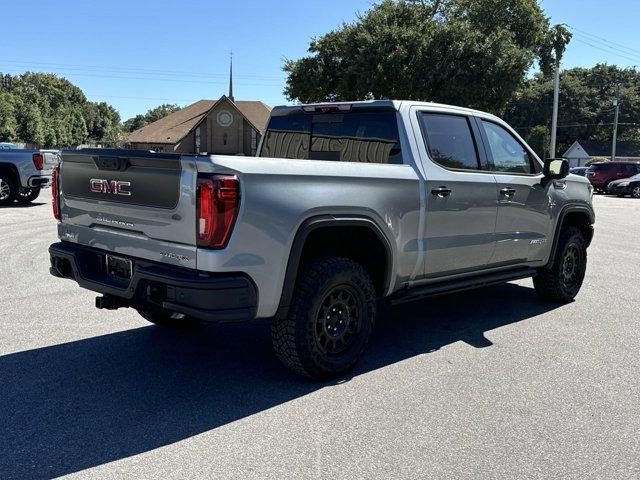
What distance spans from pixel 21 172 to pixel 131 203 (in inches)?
495

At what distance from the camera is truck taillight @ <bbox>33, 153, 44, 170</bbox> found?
14.8m

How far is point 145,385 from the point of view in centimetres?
418

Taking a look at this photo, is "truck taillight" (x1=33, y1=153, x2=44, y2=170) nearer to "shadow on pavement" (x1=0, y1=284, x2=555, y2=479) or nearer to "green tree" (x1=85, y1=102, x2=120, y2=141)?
"shadow on pavement" (x1=0, y1=284, x2=555, y2=479)

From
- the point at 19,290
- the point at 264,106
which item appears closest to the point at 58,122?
the point at 264,106

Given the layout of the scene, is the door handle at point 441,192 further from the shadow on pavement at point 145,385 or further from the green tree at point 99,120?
the green tree at point 99,120

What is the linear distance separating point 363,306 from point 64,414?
2.11 meters

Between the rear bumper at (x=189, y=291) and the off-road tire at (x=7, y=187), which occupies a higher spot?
the rear bumper at (x=189, y=291)

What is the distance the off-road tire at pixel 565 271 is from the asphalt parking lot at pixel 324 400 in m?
0.35

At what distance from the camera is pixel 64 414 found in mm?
3666

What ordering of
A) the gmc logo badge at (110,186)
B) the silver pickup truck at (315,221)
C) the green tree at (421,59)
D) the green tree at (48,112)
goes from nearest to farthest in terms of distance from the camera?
the silver pickup truck at (315,221) < the gmc logo badge at (110,186) < the green tree at (421,59) < the green tree at (48,112)

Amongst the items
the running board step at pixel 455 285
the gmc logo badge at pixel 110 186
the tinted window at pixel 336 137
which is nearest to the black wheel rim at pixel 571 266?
the running board step at pixel 455 285

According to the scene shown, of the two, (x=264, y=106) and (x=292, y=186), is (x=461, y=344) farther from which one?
(x=264, y=106)

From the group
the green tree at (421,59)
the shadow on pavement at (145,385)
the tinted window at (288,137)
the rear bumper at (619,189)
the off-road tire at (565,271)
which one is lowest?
the rear bumper at (619,189)

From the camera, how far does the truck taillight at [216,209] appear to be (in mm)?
3480
